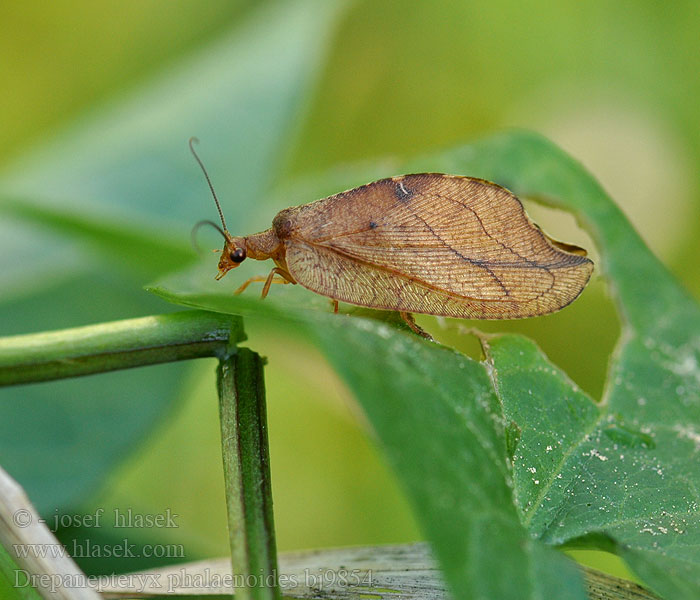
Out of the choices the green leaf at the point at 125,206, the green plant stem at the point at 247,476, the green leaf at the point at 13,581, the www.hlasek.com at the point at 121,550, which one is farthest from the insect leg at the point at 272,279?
the green leaf at the point at 13,581

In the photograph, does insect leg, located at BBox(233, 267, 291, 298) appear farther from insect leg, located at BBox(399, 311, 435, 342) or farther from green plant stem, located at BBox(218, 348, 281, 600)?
green plant stem, located at BBox(218, 348, 281, 600)

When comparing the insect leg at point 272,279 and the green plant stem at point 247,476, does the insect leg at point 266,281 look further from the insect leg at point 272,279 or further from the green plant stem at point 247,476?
the green plant stem at point 247,476

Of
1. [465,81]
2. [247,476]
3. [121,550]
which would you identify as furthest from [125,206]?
[465,81]

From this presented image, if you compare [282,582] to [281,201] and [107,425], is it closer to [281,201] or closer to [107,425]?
[107,425]

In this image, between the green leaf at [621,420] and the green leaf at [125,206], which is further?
the green leaf at [125,206]

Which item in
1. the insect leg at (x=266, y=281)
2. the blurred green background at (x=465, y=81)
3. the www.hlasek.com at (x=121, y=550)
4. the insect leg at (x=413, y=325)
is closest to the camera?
the insect leg at (x=413, y=325)

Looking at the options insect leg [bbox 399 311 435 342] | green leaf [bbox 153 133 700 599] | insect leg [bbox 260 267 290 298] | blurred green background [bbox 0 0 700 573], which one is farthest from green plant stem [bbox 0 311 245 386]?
blurred green background [bbox 0 0 700 573]

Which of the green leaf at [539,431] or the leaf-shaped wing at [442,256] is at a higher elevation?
the leaf-shaped wing at [442,256]

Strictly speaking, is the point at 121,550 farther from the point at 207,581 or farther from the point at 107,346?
the point at 107,346
